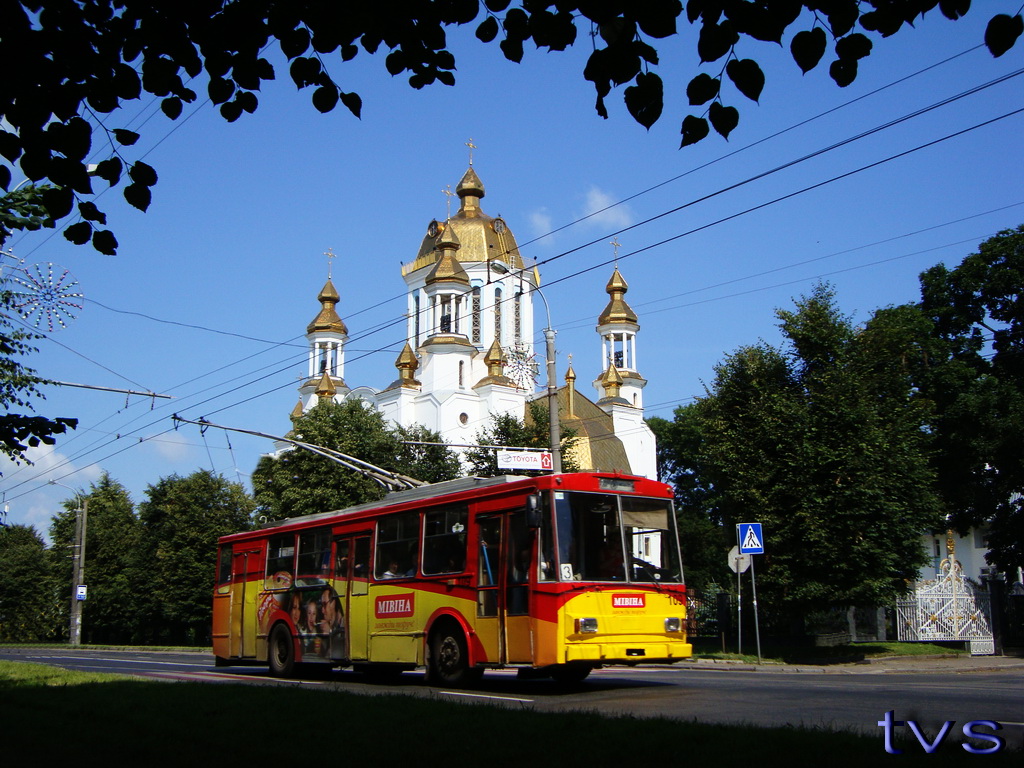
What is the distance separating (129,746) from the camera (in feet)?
27.2

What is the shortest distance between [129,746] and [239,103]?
5012 mm

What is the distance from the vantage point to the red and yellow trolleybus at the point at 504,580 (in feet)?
45.2

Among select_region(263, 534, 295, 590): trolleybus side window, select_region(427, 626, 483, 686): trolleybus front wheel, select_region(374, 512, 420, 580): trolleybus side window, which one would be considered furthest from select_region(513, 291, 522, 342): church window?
select_region(427, 626, 483, 686): trolleybus front wheel

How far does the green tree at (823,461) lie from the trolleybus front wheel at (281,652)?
41.8 ft

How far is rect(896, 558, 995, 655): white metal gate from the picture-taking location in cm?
2803

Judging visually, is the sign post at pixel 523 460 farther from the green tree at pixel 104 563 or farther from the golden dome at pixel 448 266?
the golden dome at pixel 448 266

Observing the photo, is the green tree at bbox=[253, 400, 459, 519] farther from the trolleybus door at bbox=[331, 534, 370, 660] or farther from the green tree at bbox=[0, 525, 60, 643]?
the green tree at bbox=[0, 525, 60, 643]

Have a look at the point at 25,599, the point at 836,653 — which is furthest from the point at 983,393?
the point at 25,599

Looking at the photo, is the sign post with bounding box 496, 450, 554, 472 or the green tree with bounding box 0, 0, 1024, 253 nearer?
the green tree with bounding box 0, 0, 1024, 253

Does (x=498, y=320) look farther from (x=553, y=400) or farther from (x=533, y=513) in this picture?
(x=533, y=513)

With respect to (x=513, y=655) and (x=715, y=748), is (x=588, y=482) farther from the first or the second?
(x=715, y=748)

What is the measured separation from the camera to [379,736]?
8344mm

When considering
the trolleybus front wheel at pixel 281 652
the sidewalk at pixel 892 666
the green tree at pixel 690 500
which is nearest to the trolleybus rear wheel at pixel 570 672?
the trolleybus front wheel at pixel 281 652

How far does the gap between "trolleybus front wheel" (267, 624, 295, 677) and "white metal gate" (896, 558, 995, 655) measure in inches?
689
